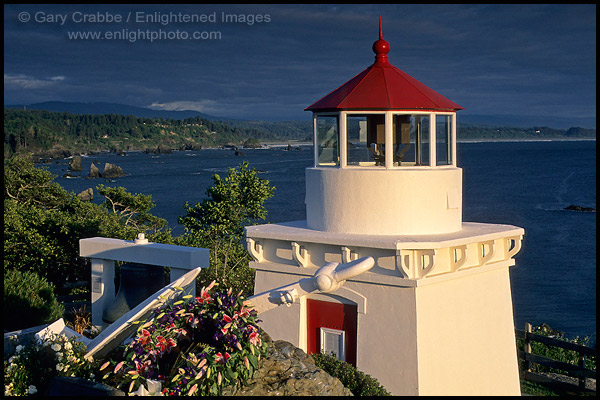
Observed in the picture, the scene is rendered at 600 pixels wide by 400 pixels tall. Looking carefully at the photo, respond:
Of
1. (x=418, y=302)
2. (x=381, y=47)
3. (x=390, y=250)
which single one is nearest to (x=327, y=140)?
(x=381, y=47)

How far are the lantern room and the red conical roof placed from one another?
2 centimetres

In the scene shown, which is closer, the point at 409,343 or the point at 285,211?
the point at 409,343

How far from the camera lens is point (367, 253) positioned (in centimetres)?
1096

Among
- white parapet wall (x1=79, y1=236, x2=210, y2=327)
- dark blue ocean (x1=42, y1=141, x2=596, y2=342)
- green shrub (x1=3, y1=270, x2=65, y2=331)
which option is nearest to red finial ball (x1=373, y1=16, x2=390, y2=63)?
dark blue ocean (x1=42, y1=141, x2=596, y2=342)

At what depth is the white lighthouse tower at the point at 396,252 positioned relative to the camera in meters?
10.7

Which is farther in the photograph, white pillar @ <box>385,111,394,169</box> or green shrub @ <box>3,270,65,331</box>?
green shrub @ <box>3,270,65,331</box>

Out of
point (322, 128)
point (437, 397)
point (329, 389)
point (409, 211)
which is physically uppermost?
point (322, 128)

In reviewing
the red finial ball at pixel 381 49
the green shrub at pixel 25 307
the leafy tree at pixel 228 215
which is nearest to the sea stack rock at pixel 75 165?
the leafy tree at pixel 228 215

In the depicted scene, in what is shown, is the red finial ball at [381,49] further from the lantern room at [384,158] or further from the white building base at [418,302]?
the white building base at [418,302]

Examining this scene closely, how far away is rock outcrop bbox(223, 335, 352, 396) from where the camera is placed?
8344mm

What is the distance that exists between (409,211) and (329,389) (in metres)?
3.66

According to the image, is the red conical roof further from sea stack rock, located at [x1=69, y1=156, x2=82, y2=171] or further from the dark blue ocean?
sea stack rock, located at [x1=69, y1=156, x2=82, y2=171]

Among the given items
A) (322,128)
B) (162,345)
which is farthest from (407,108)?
(162,345)

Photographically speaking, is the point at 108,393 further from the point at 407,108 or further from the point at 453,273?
the point at 407,108
